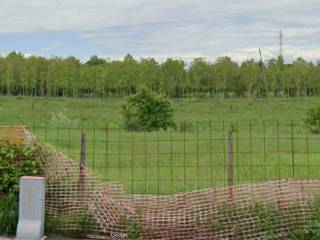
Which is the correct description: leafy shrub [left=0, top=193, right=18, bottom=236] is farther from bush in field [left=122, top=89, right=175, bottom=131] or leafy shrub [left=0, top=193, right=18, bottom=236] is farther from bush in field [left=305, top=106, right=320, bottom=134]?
bush in field [left=122, top=89, right=175, bottom=131]

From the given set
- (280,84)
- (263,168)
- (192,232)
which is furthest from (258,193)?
(280,84)

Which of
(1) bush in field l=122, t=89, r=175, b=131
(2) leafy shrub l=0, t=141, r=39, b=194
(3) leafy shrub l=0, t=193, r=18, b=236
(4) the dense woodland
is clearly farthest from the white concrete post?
(4) the dense woodland

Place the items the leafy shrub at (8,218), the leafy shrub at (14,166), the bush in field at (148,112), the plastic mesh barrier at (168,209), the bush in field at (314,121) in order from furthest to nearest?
1. the bush in field at (148,112)
2. the bush in field at (314,121)
3. the leafy shrub at (14,166)
4. the leafy shrub at (8,218)
5. the plastic mesh barrier at (168,209)

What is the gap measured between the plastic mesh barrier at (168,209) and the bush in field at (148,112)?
1715cm

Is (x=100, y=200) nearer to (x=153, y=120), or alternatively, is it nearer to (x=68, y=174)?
(x=68, y=174)

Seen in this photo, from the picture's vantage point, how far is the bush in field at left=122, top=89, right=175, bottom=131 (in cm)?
2431

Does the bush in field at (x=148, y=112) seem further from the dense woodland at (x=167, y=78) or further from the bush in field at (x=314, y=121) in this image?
the dense woodland at (x=167, y=78)

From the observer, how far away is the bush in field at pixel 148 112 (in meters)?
24.3

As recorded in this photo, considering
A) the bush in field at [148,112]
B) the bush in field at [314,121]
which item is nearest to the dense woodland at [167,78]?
the bush in field at [148,112]

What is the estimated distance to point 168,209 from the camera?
21.6 feet

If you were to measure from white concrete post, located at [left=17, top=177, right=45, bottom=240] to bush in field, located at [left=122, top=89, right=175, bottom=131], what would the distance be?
57.6 feet

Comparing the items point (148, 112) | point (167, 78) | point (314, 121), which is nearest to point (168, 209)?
point (314, 121)

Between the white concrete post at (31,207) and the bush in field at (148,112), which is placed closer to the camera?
the white concrete post at (31,207)

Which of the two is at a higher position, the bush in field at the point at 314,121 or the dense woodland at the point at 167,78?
the dense woodland at the point at 167,78
